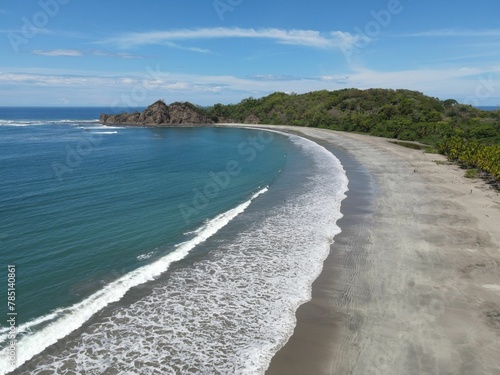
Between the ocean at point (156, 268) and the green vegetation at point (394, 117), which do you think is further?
the green vegetation at point (394, 117)

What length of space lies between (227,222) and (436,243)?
35.1 feet

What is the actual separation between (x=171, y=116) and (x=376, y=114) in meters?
63.0

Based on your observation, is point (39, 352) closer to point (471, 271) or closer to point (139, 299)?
point (139, 299)

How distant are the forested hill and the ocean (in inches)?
1495

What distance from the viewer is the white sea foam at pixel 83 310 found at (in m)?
10.0

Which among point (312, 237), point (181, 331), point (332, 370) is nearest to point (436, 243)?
point (312, 237)

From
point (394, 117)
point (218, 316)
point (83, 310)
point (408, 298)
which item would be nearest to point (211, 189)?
point (83, 310)

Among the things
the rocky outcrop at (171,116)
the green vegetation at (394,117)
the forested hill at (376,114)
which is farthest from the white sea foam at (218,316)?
the rocky outcrop at (171,116)

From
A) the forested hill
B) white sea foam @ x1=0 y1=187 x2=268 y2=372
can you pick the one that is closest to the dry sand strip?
white sea foam @ x1=0 y1=187 x2=268 y2=372

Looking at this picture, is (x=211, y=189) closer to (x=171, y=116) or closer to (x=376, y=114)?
(x=376, y=114)

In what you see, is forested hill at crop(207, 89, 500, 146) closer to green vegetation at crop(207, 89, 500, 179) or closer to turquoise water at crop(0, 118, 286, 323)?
green vegetation at crop(207, 89, 500, 179)

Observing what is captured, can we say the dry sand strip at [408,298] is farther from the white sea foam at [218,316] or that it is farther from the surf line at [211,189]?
the surf line at [211,189]

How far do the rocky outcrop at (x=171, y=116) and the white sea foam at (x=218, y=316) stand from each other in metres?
99.3

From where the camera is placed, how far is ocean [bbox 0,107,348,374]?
392 inches
